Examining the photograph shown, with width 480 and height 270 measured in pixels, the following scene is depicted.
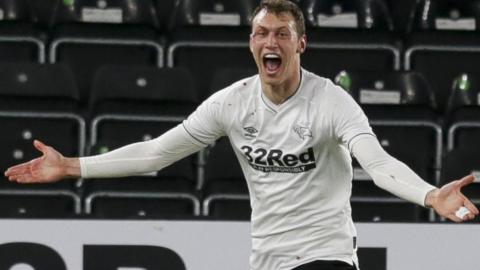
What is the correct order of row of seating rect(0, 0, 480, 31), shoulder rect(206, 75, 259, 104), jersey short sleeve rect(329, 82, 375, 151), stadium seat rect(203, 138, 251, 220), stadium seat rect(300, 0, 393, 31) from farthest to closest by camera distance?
stadium seat rect(300, 0, 393, 31)
row of seating rect(0, 0, 480, 31)
stadium seat rect(203, 138, 251, 220)
shoulder rect(206, 75, 259, 104)
jersey short sleeve rect(329, 82, 375, 151)

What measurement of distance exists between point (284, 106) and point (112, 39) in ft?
10.8

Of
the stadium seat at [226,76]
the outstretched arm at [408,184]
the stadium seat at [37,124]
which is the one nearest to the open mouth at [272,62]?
the outstretched arm at [408,184]

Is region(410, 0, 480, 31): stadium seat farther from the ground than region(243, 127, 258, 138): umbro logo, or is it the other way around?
region(243, 127, 258, 138): umbro logo

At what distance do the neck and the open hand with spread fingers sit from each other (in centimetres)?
82

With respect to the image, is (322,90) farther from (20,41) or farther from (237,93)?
(20,41)

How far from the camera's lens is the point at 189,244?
6133mm

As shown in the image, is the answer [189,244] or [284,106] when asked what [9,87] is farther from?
[284,106]

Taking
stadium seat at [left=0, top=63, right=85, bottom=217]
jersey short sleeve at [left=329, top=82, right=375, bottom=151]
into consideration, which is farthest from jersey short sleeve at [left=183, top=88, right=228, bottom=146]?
stadium seat at [left=0, top=63, right=85, bottom=217]

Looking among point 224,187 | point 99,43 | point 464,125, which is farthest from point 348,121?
point 99,43

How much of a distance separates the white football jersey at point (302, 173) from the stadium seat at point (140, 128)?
1.96 metres

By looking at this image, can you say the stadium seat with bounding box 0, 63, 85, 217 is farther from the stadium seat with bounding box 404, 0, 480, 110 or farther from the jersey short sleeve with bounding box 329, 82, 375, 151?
the jersey short sleeve with bounding box 329, 82, 375, 151

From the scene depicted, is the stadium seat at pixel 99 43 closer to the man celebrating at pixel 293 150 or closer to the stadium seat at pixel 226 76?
the stadium seat at pixel 226 76

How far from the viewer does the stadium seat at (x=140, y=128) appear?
6.91 meters

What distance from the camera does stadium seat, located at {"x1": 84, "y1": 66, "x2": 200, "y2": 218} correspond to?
691 cm
